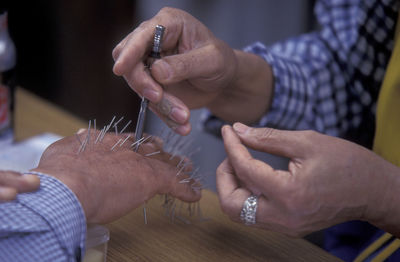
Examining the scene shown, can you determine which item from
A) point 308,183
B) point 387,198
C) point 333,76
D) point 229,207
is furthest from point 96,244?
point 333,76

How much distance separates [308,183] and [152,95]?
295 mm

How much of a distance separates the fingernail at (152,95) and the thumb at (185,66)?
0.8 inches

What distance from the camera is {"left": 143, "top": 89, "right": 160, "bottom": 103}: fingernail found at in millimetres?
795

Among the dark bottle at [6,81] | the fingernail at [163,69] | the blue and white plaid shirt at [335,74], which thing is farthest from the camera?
the blue and white plaid shirt at [335,74]

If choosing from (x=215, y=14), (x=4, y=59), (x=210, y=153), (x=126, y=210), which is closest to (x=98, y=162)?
(x=126, y=210)

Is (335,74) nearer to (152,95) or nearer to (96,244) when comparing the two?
(152,95)

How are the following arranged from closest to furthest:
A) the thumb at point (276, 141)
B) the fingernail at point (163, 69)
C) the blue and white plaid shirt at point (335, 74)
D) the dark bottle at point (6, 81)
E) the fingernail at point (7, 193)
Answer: the fingernail at point (7, 193) → the thumb at point (276, 141) → the fingernail at point (163, 69) → the dark bottle at point (6, 81) → the blue and white plaid shirt at point (335, 74)

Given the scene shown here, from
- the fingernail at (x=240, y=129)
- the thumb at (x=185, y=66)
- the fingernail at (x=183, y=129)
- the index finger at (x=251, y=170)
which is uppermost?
the thumb at (x=185, y=66)

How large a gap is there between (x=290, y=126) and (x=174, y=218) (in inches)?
18.8

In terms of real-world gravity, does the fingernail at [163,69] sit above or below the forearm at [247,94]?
above

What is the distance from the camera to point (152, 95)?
2.62 feet

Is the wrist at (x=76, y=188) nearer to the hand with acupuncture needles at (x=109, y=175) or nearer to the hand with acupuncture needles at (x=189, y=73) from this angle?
the hand with acupuncture needles at (x=109, y=175)

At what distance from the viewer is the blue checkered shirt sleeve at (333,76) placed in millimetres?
1120

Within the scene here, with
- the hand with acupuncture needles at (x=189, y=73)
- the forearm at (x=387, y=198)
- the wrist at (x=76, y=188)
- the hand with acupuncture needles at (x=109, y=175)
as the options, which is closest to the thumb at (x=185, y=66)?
the hand with acupuncture needles at (x=189, y=73)
